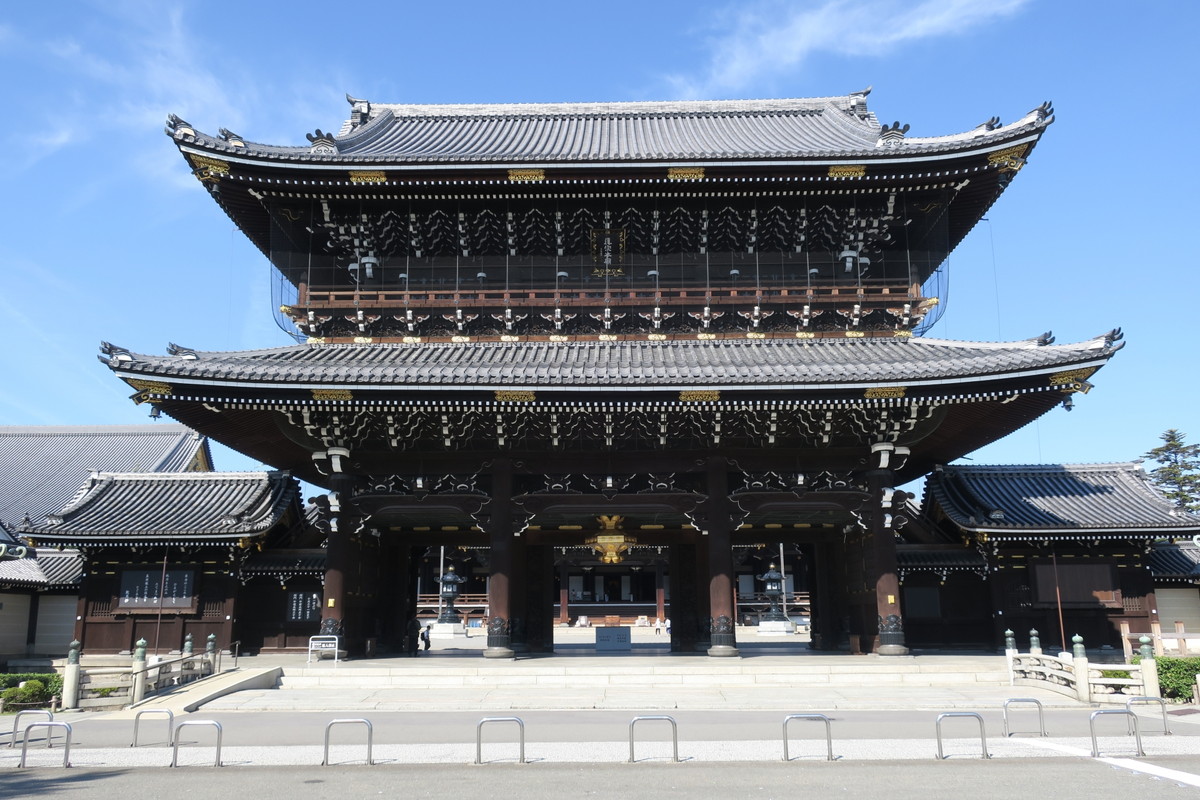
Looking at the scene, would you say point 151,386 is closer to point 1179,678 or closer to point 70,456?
point 1179,678

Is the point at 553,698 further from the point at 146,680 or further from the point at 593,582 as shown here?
the point at 593,582

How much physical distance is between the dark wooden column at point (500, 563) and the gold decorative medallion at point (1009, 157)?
1514 centimetres

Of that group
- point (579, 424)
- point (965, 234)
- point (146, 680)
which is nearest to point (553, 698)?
point (579, 424)

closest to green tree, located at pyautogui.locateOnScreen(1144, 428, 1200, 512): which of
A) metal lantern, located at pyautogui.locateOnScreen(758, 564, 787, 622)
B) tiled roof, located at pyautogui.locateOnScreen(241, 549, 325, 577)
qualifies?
metal lantern, located at pyautogui.locateOnScreen(758, 564, 787, 622)

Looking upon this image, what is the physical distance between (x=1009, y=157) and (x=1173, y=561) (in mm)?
13820

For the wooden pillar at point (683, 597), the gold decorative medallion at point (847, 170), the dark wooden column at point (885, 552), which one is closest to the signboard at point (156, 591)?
the wooden pillar at point (683, 597)

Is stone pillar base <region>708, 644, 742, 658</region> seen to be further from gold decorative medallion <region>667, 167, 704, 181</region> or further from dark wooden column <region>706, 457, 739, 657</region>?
gold decorative medallion <region>667, 167, 704, 181</region>

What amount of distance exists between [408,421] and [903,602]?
15165mm

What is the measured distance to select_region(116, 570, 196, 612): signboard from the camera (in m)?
25.1

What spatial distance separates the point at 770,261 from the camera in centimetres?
2528

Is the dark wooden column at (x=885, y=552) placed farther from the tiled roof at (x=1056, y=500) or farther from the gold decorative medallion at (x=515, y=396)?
the gold decorative medallion at (x=515, y=396)

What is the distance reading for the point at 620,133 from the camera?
3088cm

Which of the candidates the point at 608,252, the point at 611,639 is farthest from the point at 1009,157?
the point at 611,639

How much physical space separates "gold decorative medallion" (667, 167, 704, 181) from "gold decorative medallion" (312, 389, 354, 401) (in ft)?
33.3
